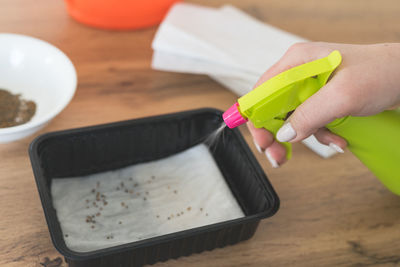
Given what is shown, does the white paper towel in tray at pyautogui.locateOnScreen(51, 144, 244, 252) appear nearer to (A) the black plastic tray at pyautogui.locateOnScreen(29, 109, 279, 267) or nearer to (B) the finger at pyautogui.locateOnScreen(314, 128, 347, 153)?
(A) the black plastic tray at pyautogui.locateOnScreen(29, 109, 279, 267)

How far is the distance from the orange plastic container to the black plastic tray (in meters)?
0.40

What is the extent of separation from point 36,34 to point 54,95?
28 cm

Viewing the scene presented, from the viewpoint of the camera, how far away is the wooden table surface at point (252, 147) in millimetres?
658

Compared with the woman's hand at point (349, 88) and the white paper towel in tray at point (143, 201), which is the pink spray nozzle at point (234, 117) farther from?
the white paper towel in tray at point (143, 201)

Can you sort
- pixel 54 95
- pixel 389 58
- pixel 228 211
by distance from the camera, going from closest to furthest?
pixel 389 58 → pixel 228 211 → pixel 54 95

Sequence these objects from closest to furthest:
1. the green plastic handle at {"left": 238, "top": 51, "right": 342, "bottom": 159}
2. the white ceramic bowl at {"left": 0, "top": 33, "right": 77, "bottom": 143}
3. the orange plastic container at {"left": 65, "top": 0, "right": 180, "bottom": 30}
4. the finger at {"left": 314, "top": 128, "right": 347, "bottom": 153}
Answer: the green plastic handle at {"left": 238, "top": 51, "right": 342, "bottom": 159}
the finger at {"left": 314, "top": 128, "right": 347, "bottom": 153}
the white ceramic bowl at {"left": 0, "top": 33, "right": 77, "bottom": 143}
the orange plastic container at {"left": 65, "top": 0, "right": 180, "bottom": 30}

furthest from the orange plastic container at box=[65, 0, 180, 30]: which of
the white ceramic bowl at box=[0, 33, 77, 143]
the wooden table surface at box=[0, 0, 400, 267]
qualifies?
the white ceramic bowl at box=[0, 33, 77, 143]

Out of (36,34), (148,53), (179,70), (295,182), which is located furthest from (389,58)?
(36,34)

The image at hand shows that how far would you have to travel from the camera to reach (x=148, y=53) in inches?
39.9

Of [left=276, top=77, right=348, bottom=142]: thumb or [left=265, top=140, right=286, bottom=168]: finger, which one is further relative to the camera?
[left=265, top=140, right=286, bottom=168]: finger

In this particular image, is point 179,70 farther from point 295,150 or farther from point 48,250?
point 48,250

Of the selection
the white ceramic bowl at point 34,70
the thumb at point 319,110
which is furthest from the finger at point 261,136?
the white ceramic bowl at point 34,70

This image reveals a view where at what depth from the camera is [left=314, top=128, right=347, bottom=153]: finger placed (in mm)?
653

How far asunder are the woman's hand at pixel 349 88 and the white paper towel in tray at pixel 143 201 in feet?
0.61
